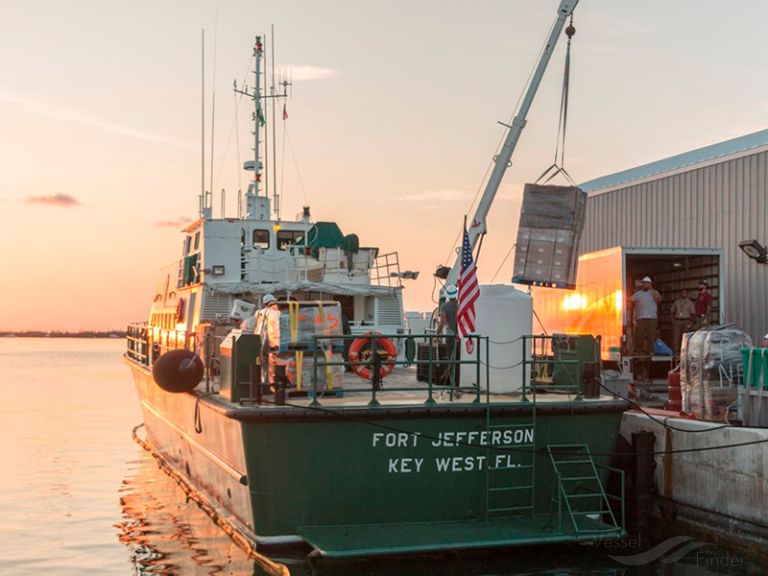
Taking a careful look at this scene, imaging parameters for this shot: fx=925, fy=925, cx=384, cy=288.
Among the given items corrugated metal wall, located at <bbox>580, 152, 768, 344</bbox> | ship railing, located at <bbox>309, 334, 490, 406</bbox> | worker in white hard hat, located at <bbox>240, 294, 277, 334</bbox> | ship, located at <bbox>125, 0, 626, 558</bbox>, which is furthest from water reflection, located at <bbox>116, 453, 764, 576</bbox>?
corrugated metal wall, located at <bbox>580, 152, 768, 344</bbox>

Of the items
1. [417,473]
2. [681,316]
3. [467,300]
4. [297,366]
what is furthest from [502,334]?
[681,316]

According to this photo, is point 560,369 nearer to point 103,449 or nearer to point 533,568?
point 533,568

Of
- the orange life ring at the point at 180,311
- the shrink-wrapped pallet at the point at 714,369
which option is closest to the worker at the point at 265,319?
the shrink-wrapped pallet at the point at 714,369

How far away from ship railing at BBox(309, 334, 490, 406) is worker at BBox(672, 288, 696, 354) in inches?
299

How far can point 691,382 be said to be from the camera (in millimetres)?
14297

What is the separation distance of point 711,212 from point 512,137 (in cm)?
602

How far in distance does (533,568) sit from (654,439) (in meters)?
3.74

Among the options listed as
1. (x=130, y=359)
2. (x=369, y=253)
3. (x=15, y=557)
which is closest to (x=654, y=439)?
(x=369, y=253)

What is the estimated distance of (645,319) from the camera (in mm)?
18828

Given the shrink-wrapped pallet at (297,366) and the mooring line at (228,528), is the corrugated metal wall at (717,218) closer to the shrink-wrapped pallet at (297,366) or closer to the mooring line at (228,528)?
the shrink-wrapped pallet at (297,366)

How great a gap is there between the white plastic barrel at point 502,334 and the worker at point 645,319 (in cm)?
664

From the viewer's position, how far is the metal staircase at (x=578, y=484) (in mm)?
11898

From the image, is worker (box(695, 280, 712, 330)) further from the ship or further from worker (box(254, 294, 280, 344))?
worker (box(254, 294, 280, 344))
